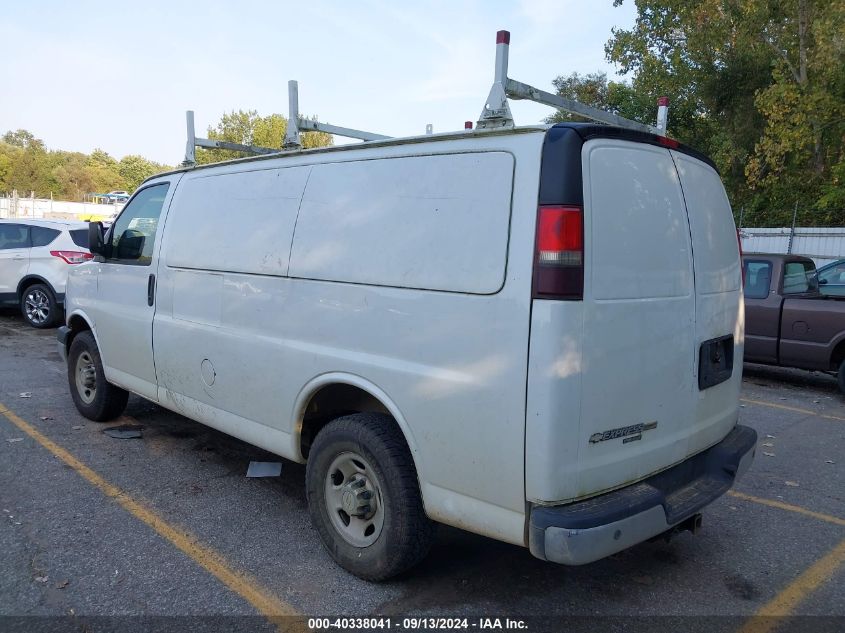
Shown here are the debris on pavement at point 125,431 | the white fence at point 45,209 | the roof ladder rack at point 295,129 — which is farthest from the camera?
the white fence at point 45,209

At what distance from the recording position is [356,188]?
337cm

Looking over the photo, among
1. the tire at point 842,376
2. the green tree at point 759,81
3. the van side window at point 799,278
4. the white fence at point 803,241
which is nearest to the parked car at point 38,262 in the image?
the van side window at point 799,278

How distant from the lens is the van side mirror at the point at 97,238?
5.24 m

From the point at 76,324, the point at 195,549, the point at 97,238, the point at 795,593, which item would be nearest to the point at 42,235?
the point at 76,324

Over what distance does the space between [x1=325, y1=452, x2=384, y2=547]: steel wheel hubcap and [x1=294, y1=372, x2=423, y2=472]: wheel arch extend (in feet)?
0.98

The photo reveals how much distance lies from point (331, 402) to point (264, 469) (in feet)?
4.85

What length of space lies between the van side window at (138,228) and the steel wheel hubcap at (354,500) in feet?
8.01

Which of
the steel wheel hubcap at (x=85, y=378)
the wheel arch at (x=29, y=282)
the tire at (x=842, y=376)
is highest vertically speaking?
the wheel arch at (x=29, y=282)

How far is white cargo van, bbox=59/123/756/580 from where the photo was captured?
2.59 meters

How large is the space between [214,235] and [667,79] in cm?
2158

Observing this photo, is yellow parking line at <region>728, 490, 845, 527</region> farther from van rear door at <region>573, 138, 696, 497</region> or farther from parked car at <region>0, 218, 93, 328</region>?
parked car at <region>0, 218, 93, 328</region>

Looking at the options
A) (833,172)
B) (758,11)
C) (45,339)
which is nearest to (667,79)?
(758,11)

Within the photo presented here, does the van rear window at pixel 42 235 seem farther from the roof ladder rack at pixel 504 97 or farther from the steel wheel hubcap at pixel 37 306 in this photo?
the roof ladder rack at pixel 504 97

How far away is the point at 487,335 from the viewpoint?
2.68m
